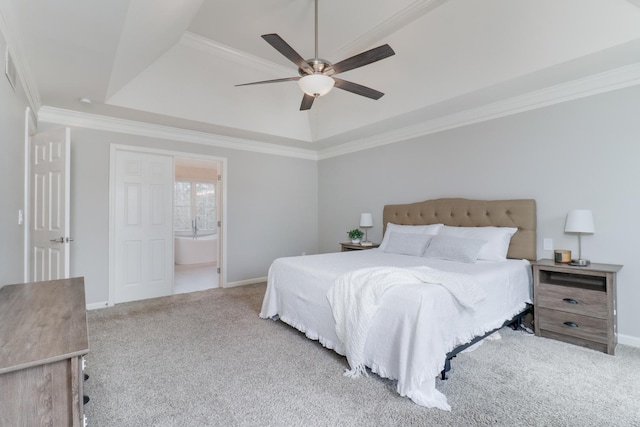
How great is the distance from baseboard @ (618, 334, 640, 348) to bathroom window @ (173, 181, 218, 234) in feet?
26.3

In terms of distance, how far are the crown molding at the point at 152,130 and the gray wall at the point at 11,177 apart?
1048 mm

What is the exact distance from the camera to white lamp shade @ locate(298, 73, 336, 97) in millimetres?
2637

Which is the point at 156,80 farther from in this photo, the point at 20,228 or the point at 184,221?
the point at 184,221

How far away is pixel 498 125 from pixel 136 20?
147 inches

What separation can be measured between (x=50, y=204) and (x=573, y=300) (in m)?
5.19

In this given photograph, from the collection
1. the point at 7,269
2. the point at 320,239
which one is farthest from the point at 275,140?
the point at 7,269

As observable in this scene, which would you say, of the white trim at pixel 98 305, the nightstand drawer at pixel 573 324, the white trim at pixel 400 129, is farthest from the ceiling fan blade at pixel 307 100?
the white trim at pixel 98 305

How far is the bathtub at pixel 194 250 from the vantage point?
7605 mm

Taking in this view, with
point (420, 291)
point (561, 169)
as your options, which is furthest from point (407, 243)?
point (420, 291)

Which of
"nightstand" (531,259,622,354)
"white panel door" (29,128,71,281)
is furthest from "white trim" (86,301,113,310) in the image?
"nightstand" (531,259,622,354)

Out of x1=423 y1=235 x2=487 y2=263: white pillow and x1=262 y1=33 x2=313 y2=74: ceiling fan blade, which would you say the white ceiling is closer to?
x1=262 y1=33 x2=313 y2=74: ceiling fan blade

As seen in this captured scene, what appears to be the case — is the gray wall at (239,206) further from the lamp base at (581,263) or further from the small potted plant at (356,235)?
the lamp base at (581,263)

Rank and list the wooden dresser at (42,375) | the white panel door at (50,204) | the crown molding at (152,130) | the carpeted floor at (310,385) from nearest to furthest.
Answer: the wooden dresser at (42,375)
the carpeted floor at (310,385)
the white panel door at (50,204)
the crown molding at (152,130)

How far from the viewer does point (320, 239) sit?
244 inches
